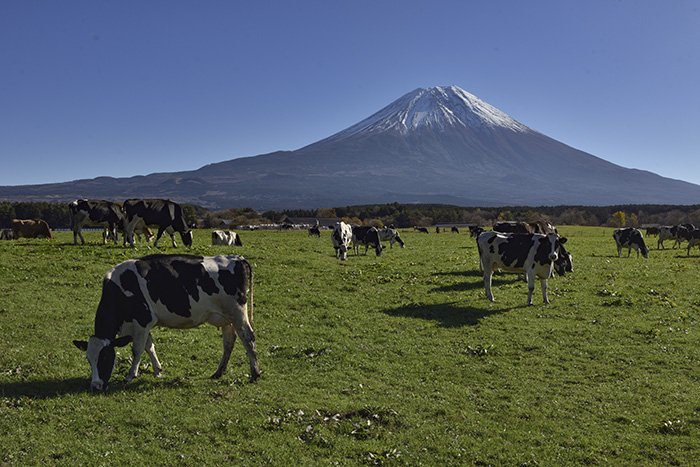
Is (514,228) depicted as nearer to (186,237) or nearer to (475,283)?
(475,283)

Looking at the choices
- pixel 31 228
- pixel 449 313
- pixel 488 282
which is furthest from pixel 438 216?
pixel 449 313

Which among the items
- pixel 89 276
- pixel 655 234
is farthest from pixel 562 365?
pixel 655 234

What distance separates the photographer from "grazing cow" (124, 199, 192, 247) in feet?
83.4

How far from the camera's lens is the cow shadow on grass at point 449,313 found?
16.5 metres

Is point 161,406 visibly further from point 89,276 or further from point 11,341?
point 89,276

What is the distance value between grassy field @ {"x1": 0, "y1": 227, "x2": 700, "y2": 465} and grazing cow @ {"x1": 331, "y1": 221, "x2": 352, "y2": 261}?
32.6 ft

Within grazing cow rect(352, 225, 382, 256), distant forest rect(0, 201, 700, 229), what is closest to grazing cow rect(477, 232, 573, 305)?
grazing cow rect(352, 225, 382, 256)

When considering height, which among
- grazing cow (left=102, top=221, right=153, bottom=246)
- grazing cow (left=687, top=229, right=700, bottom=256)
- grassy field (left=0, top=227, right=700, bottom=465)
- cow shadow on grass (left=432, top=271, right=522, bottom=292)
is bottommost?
grassy field (left=0, top=227, right=700, bottom=465)

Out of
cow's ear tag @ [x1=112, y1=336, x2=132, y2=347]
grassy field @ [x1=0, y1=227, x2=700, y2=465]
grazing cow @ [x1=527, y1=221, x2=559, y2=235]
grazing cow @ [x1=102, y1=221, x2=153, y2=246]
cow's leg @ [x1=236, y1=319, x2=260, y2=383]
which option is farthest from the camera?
grazing cow @ [x1=527, y1=221, x2=559, y2=235]

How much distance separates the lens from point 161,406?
9.23m

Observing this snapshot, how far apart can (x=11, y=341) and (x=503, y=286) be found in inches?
642

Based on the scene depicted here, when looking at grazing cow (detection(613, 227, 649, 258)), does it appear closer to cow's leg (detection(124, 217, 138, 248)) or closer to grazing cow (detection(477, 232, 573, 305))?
grazing cow (detection(477, 232, 573, 305))

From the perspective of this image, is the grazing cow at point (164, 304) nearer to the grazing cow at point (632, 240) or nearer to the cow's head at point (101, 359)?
the cow's head at point (101, 359)

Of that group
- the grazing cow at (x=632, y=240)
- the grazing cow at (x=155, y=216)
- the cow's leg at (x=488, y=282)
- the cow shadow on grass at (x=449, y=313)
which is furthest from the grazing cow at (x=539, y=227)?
the grazing cow at (x=155, y=216)
